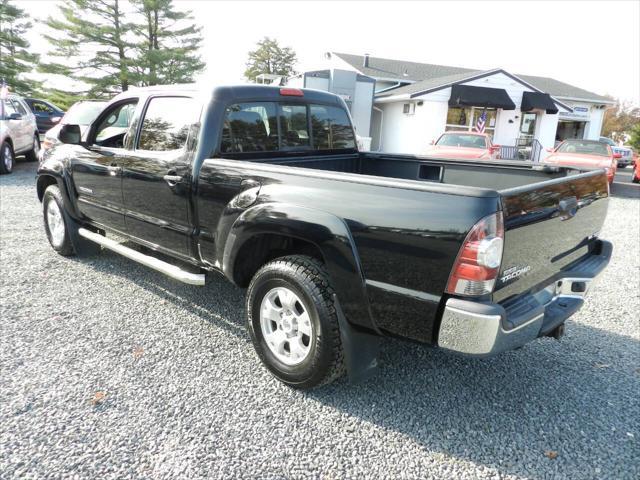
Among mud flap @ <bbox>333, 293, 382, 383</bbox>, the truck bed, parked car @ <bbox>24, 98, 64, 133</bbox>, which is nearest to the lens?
mud flap @ <bbox>333, 293, 382, 383</bbox>

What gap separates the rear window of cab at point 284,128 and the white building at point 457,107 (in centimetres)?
1755

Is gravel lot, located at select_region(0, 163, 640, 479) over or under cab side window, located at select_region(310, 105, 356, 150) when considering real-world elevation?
under

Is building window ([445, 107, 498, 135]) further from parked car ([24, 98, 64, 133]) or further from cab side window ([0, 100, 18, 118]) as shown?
cab side window ([0, 100, 18, 118])

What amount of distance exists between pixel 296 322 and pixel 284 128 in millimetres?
1782

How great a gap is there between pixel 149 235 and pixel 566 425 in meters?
3.38

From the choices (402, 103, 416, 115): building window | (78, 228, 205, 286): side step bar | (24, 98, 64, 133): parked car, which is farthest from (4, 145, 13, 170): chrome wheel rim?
(402, 103, 416, 115): building window

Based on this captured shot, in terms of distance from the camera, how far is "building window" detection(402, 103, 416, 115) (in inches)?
938

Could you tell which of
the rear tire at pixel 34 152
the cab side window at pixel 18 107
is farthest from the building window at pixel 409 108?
the cab side window at pixel 18 107

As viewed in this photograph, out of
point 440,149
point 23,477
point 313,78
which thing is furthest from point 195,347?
point 313,78

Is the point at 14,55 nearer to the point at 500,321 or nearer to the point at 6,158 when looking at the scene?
the point at 6,158

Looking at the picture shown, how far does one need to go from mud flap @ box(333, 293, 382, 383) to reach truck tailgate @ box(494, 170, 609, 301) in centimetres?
79

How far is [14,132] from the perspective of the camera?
12.0m

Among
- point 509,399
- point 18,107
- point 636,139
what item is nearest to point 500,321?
point 509,399

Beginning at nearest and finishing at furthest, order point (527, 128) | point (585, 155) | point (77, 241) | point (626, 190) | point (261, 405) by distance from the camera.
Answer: point (261, 405) → point (77, 241) → point (585, 155) → point (626, 190) → point (527, 128)
